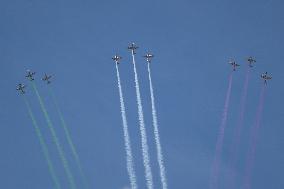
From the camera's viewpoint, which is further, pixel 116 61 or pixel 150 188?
pixel 116 61

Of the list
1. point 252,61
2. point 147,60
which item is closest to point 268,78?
point 252,61

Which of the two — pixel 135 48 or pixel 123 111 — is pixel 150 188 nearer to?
pixel 123 111

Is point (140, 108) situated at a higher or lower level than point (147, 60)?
lower

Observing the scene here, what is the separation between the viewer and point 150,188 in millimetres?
135125

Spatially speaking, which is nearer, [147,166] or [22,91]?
[147,166]

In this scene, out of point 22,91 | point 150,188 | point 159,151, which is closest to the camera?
point 150,188

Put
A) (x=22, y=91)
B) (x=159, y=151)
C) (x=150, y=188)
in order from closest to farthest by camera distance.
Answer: (x=150, y=188) < (x=159, y=151) < (x=22, y=91)

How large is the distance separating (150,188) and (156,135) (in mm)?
16101

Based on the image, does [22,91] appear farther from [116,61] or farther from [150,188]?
[150,188]

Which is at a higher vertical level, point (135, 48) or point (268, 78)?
point (135, 48)

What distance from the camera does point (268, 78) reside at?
516 feet

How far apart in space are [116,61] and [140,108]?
1391 centimetres

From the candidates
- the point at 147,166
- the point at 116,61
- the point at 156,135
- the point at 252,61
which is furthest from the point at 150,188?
the point at 252,61

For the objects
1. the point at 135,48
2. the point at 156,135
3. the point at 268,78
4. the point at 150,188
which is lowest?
the point at 150,188
